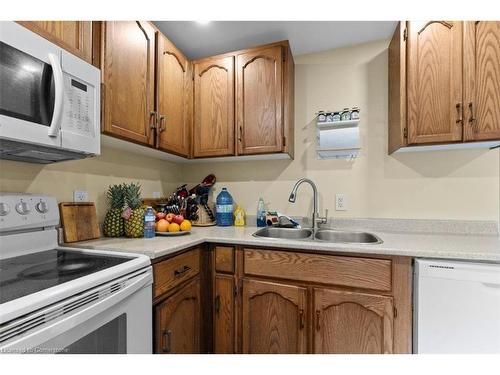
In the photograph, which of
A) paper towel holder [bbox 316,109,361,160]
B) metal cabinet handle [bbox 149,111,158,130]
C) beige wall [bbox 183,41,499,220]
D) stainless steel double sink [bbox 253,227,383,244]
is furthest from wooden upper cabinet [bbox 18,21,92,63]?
paper towel holder [bbox 316,109,361,160]

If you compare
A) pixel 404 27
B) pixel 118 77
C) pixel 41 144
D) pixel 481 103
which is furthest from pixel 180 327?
pixel 404 27

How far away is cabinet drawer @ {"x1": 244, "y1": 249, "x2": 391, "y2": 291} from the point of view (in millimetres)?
1138

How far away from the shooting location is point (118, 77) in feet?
3.99

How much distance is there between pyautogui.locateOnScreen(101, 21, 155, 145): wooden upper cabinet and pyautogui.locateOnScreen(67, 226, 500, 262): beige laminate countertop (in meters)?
0.57

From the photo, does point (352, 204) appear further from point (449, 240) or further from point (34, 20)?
point (34, 20)

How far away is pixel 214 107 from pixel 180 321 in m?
1.42

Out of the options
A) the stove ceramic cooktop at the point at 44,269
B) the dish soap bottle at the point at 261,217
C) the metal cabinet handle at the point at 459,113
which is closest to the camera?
the stove ceramic cooktop at the point at 44,269

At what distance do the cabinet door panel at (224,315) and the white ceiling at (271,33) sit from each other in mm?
1619

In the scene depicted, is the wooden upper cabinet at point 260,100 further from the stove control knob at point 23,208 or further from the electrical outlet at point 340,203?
the stove control knob at point 23,208

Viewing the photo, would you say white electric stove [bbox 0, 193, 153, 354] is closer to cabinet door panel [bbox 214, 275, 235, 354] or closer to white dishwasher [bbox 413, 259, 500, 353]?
cabinet door panel [bbox 214, 275, 235, 354]

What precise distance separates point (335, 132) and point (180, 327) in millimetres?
1603

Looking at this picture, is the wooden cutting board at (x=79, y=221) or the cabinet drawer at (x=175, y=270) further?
the wooden cutting board at (x=79, y=221)

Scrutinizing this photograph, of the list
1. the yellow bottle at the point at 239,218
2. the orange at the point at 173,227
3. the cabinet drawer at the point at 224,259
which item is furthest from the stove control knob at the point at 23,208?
the yellow bottle at the point at 239,218

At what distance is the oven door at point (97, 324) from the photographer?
21.6 inches
